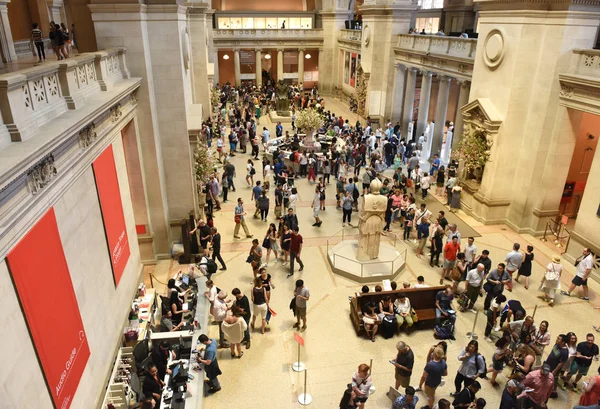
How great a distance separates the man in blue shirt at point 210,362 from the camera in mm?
7848

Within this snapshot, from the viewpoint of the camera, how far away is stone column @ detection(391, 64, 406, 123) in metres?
26.0

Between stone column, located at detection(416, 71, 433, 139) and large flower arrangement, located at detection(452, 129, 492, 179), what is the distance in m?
7.62

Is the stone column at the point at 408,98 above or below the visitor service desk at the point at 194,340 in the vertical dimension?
above

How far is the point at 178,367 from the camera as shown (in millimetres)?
7945

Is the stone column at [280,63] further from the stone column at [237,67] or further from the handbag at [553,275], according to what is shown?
the handbag at [553,275]

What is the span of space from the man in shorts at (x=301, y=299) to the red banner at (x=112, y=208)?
3.62m

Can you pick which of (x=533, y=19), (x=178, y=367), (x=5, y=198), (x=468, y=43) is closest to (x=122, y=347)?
(x=178, y=367)

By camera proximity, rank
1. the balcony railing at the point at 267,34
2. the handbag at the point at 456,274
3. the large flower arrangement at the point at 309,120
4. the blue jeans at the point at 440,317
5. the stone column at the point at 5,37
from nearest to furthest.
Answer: the blue jeans at the point at 440,317 < the handbag at the point at 456,274 < the stone column at the point at 5,37 < the large flower arrangement at the point at 309,120 < the balcony railing at the point at 267,34

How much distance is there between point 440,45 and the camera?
65.9 feet

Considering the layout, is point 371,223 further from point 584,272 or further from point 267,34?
point 267,34

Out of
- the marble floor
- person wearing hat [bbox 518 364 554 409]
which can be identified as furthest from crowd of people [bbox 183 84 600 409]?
the marble floor

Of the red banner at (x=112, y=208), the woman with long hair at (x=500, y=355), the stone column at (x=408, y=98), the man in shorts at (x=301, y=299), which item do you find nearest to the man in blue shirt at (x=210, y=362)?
the man in shorts at (x=301, y=299)

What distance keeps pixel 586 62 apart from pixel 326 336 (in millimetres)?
10109

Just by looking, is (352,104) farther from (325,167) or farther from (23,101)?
(23,101)
